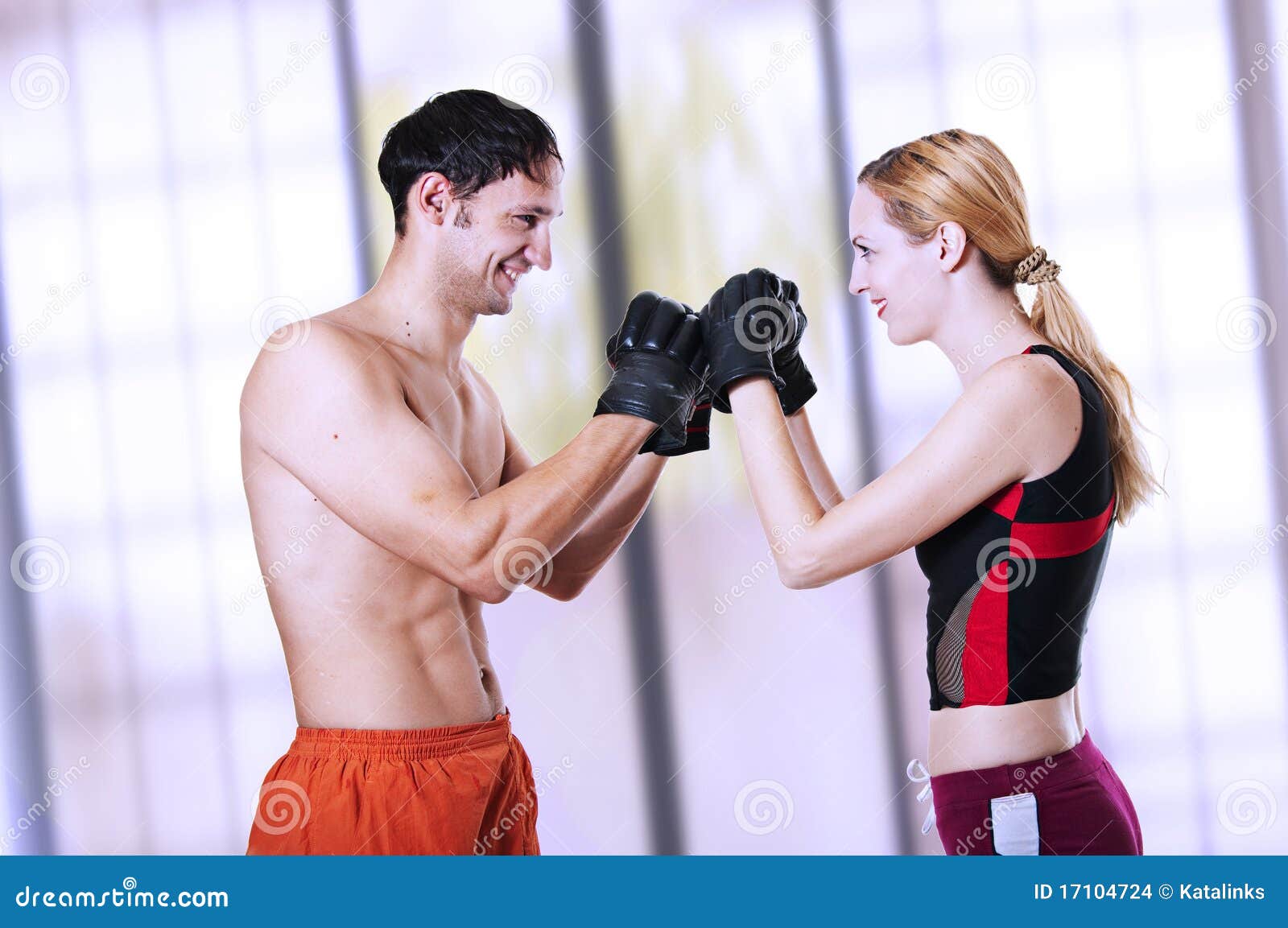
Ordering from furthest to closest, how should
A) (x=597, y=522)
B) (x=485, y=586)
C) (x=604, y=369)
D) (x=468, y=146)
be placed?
(x=604, y=369) → (x=597, y=522) → (x=468, y=146) → (x=485, y=586)

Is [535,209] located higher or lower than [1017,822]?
higher

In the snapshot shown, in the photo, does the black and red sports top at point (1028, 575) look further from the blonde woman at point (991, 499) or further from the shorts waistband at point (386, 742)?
the shorts waistband at point (386, 742)

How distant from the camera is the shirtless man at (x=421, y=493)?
154 centimetres

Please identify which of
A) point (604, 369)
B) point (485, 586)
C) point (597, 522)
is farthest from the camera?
point (604, 369)

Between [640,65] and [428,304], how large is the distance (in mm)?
1355

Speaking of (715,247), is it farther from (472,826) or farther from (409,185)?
(472,826)

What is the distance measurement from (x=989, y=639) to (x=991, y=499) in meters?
0.18

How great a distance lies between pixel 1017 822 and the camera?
1.45 metres

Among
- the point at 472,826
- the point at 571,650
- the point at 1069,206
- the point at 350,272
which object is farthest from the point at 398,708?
the point at 1069,206

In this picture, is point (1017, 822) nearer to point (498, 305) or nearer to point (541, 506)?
point (541, 506)

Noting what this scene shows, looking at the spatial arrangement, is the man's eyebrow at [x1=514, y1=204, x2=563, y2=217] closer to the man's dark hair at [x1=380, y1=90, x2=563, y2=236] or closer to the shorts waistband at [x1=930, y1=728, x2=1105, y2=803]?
the man's dark hair at [x1=380, y1=90, x2=563, y2=236]

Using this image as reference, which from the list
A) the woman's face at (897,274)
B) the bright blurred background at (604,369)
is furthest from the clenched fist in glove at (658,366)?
the bright blurred background at (604,369)

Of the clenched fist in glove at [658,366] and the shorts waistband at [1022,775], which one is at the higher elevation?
the clenched fist in glove at [658,366]

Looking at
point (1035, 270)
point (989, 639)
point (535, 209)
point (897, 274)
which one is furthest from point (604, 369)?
point (989, 639)
